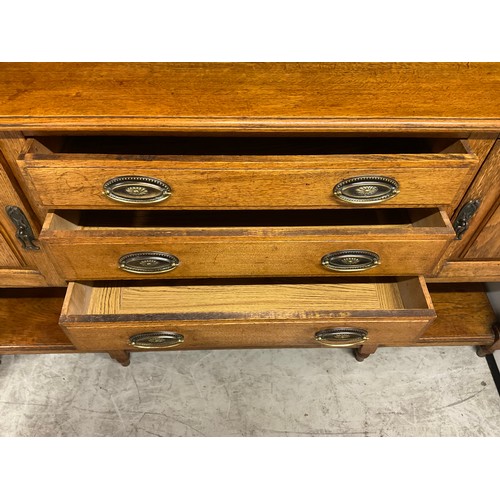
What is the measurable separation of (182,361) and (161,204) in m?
0.52

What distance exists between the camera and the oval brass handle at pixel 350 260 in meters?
0.68

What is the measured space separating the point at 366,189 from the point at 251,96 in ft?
0.61

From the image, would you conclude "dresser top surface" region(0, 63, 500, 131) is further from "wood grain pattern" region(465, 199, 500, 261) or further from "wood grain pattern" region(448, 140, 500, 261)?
"wood grain pattern" region(465, 199, 500, 261)

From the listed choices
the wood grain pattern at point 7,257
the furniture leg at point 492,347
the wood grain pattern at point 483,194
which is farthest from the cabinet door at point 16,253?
the furniture leg at point 492,347

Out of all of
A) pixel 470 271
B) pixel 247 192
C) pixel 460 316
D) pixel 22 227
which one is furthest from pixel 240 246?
pixel 460 316

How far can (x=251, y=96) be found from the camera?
544mm

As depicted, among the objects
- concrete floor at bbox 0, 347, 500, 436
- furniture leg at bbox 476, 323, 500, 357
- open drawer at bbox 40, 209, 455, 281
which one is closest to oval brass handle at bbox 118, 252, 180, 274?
open drawer at bbox 40, 209, 455, 281

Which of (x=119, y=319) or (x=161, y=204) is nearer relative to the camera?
(x=161, y=204)

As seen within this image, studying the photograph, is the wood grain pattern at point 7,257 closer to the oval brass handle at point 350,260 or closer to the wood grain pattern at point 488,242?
the oval brass handle at point 350,260

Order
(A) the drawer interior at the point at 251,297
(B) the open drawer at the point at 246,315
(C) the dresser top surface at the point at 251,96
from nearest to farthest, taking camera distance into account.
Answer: (C) the dresser top surface at the point at 251,96, (B) the open drawer at the point at 246,315, (A) the drawer interior at the point at 251,297

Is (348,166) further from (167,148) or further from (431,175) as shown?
(167,148)

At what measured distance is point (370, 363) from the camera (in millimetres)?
1027

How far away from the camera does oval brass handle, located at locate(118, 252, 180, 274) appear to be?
665 mm
